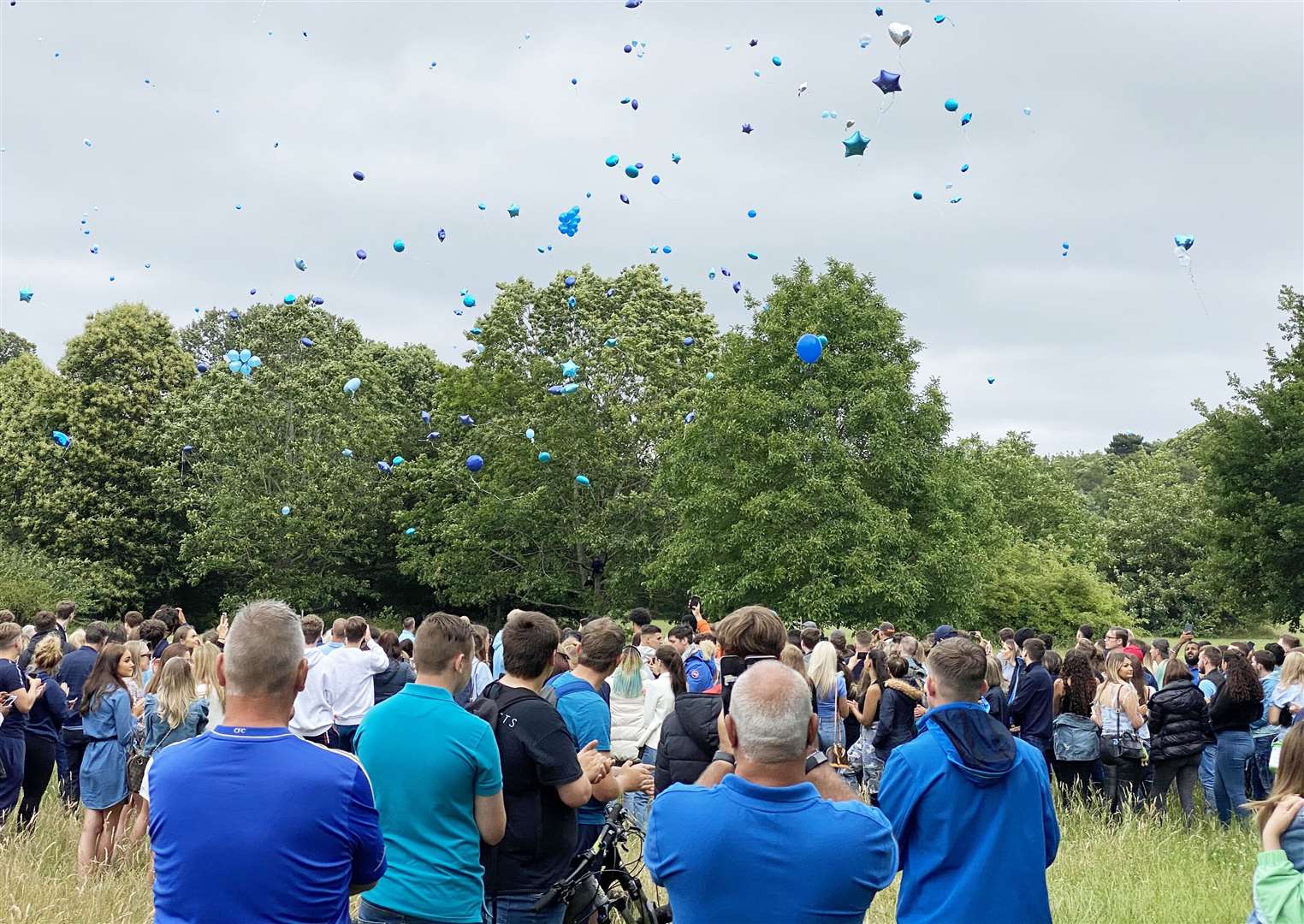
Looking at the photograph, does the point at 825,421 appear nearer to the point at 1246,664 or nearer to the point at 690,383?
the point at 690,383

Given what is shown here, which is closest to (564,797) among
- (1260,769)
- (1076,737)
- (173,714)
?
(173,714)

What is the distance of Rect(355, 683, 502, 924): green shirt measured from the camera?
4199mm

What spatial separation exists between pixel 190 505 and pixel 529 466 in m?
12.1

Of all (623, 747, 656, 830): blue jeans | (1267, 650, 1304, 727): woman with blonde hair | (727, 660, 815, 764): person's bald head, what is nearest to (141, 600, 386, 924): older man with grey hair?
(727, 660, 815, 764): person's bald head

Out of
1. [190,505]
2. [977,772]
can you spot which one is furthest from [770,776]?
[190,505]

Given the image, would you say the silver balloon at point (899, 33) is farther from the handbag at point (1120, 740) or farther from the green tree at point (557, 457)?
the green tree at point (557, 457)

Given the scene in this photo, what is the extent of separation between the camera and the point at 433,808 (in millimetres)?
4203

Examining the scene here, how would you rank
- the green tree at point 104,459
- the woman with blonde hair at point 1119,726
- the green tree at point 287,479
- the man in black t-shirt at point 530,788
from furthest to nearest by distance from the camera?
the green tree at point 287,479 → the green tree at point 104,459 → the woman with blonde hair at point 1119,726 → the man in black t-shirt at point 530,788

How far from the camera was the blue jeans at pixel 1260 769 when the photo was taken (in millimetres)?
11305

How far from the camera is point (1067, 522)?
199 feet

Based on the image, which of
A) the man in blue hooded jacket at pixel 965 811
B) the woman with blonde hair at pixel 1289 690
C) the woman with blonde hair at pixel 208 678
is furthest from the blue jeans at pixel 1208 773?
the woman with blonde hair at pixel 208 678

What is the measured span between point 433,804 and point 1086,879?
5927mm

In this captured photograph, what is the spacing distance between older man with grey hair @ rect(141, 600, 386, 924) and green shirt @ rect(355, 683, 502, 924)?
39.3 inches

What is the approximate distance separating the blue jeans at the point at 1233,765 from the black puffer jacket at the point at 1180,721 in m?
0.17
